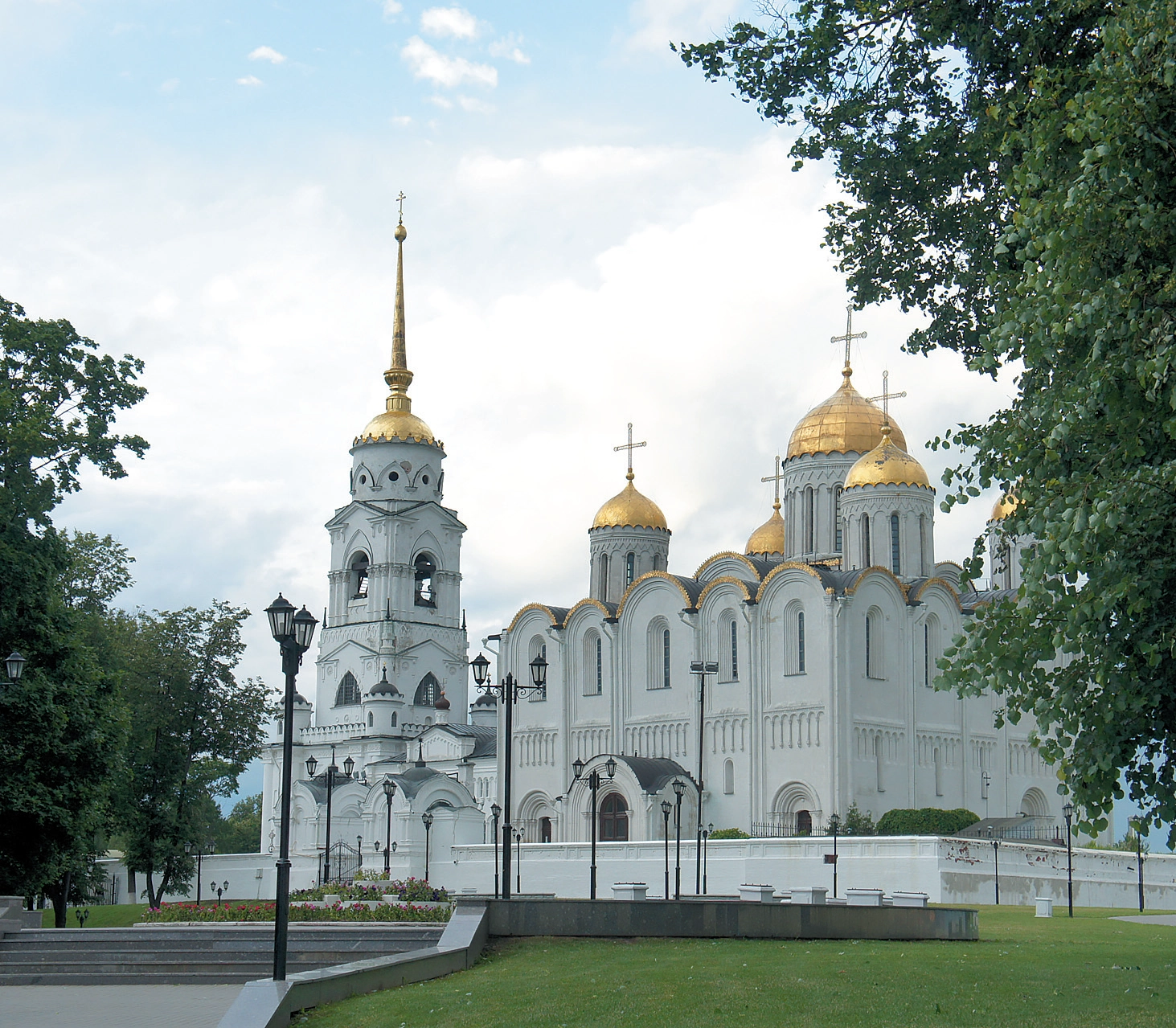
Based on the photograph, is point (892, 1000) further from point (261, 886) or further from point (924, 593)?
point (261, 886)

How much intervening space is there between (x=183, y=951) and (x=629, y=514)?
139 ft

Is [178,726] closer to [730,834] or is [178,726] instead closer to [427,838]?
[427,838]

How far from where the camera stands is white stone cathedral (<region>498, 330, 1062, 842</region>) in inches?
1875

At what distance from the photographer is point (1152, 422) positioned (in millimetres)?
9953

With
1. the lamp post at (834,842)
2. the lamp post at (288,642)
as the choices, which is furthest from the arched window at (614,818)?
the lamp post at (288,642)

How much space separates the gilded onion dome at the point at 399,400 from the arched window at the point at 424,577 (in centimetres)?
561

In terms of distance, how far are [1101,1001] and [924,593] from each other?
38.8 meters

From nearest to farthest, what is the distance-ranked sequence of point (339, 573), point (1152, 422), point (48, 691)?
point (1152, 422)
point (48, 691)
point (339, 573)

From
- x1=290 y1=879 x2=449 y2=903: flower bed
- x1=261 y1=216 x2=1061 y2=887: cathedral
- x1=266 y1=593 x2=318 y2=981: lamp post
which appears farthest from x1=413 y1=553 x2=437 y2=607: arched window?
x1=266 y1=593 x2=318 y2=981: lamp post

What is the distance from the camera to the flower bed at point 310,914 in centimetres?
2158

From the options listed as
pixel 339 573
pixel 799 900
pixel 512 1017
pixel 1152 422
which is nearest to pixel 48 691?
pixel 799 900

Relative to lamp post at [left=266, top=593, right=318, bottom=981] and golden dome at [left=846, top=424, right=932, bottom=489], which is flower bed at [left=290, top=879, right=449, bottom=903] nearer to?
lamp post at [left=266, top=593, right=318, bottom=981]

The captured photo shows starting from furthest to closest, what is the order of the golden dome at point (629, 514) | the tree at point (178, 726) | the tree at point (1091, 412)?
the golden dome at point (629, 514) → the tree at point (178, 726) → the tree at point (1091, 412)

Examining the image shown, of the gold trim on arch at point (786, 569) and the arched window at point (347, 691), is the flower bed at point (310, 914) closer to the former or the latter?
the gold trim on arch at point (786, 569)
